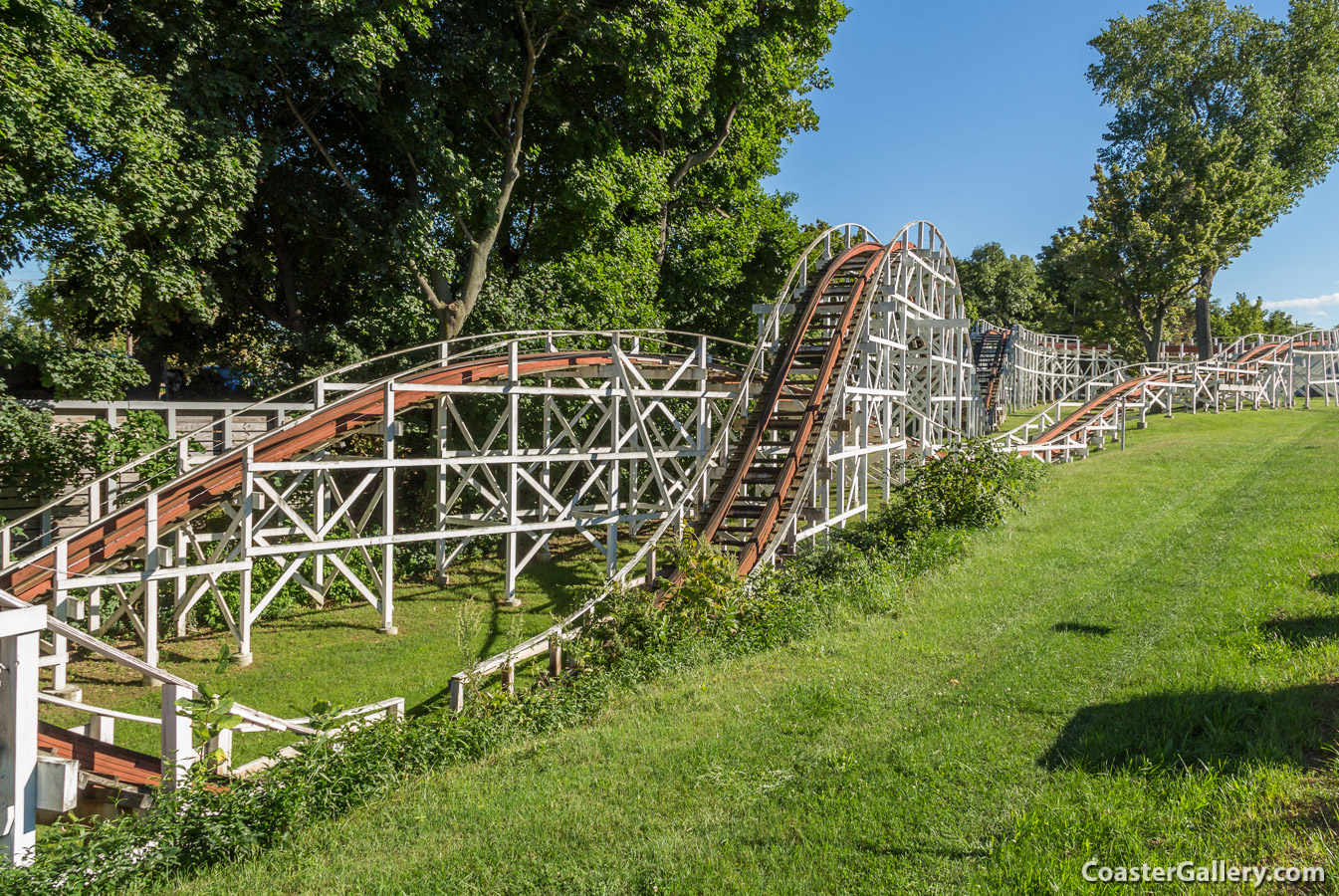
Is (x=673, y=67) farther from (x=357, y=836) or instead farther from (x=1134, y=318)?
(x=1134, y=318)

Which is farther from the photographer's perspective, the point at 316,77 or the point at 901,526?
the point at 316,77

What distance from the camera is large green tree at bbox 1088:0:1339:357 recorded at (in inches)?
1291

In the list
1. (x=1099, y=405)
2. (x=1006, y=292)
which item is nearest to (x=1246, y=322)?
(x=1006, y=292)

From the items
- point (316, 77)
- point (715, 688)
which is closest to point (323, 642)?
point (715, 688)

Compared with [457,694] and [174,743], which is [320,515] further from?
[174,743]

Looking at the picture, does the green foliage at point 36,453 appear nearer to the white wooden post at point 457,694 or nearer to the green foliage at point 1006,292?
the white wooden post at point 457,694

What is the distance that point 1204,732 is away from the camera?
15.9 feet

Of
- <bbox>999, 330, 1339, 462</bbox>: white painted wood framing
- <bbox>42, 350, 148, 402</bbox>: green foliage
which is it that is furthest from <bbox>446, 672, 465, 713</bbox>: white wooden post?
<bbox>999, 330, 1339, 462</bbox>: white painted wood framing

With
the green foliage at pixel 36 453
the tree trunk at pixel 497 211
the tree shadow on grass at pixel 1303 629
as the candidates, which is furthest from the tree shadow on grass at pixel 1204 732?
the tree trunk at pixel 497 211

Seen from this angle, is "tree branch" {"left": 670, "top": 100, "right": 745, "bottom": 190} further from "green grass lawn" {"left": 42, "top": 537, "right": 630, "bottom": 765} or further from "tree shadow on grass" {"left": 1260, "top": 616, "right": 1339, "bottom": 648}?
"tree shadow on grass" {"left": 1260, "top": 616, "right": 1339, "bottom": 648}

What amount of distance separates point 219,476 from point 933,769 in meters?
9.60

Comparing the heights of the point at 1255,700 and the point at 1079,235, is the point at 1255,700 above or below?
below

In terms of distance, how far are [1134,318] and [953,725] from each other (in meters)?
37.1

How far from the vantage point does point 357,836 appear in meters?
4.98
